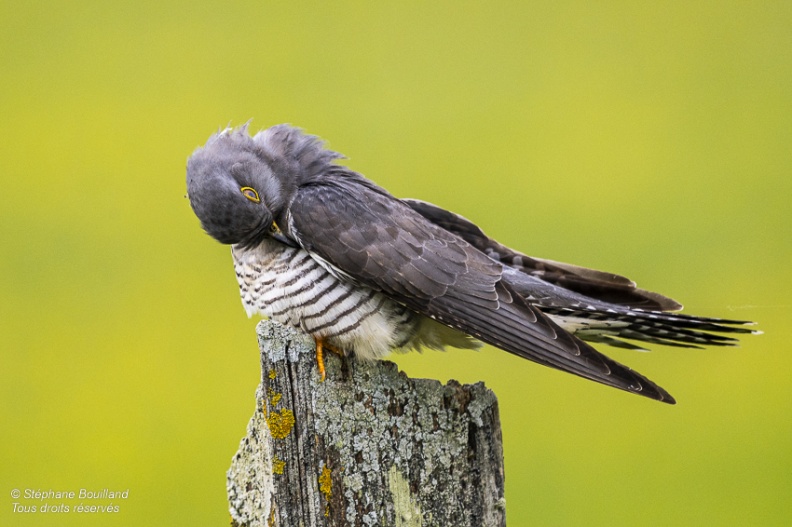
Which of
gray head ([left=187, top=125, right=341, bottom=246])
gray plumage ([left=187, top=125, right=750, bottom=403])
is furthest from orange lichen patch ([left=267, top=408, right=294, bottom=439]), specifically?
gray head ([left=187, top=125, right=341, bottom=246])

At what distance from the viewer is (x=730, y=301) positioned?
6535 mm

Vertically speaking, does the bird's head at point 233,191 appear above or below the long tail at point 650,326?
above

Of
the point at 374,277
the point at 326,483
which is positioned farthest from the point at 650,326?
the point at 326,483

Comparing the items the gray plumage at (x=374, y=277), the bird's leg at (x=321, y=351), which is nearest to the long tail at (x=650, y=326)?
the gray plumage at (x=374, y=277)

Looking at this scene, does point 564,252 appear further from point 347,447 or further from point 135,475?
point 347,447

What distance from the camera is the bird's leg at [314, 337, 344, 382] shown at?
3.06 metres

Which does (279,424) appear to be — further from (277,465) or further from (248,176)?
(248,176)

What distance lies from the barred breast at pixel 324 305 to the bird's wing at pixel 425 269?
116 mm

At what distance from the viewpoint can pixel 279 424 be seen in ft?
9.73

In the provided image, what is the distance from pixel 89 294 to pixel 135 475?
1442 mm

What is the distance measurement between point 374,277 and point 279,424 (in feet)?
2.56

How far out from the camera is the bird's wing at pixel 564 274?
152 inches

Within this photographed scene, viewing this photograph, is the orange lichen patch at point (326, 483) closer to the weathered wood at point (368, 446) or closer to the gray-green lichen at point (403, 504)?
the weathered wood at point (368, 446)

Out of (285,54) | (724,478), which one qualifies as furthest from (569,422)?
(285,54)
